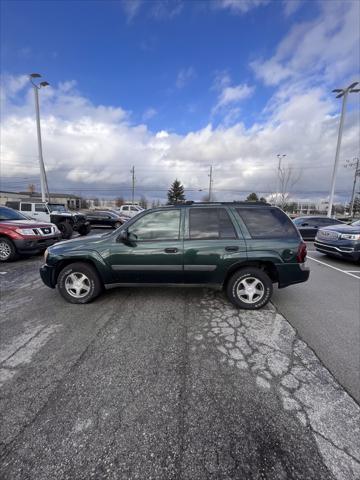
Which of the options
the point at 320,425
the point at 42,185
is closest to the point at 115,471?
the point at 320,425

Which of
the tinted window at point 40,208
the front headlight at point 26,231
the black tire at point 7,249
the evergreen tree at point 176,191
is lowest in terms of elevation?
the black tire at point 7,249

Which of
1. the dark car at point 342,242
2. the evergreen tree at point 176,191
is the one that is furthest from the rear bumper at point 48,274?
the evergreen tree at point 176,191

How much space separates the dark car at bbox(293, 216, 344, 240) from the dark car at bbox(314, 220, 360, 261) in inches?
177

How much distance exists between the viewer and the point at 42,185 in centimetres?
1630

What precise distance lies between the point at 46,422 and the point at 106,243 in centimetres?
232

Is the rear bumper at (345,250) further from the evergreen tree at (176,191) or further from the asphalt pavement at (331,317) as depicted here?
the evergreen tree at (176,191)

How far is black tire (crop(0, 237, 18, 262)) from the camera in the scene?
20.3ft

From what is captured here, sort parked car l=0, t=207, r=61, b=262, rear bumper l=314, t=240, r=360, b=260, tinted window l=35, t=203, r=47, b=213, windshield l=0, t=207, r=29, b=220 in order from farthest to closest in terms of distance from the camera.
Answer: tinted window l=35, t=203, r=47, b=213
windshield l=0, t=207, r=29, b=220
rear bumper l=314, t=240, r=360, b=260
parked car l=0, t=207, r=61, b=262

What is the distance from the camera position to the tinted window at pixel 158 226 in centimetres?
354

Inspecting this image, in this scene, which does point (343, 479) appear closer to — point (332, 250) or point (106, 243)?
point (106, 243)

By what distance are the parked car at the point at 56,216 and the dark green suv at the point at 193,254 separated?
8440mm

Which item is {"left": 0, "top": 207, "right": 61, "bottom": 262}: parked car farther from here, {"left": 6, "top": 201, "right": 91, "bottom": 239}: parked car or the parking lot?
{"left": 6, "top": 201, "right": 91, "bottom": 239}: parked car

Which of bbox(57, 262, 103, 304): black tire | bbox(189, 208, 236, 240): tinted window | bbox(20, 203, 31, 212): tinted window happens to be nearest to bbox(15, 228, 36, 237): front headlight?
bbox(57, 262, 103, 304): black tire

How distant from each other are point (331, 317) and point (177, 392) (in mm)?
2890
